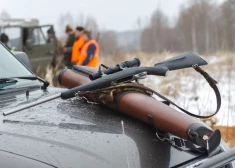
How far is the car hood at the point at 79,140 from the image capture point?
1.96 m

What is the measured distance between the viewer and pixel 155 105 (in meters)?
2.44

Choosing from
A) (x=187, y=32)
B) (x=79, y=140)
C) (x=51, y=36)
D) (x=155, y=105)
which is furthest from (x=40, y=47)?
(x=79, y=140)

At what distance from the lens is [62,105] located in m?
2.80

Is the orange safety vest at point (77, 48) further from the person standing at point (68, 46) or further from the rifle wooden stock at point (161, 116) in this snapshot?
the rifle wooden stock at point (161, 116)

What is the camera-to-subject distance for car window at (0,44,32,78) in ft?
11.1

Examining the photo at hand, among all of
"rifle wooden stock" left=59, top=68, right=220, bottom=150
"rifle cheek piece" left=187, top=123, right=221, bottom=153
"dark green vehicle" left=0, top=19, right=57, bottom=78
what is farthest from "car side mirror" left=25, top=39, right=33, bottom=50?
"rifle cheek piece" left=187, top=123, right=221, bottom=153

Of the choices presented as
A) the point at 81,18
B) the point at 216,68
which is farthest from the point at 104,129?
the point at 81,18

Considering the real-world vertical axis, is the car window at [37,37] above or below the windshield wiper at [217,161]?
below

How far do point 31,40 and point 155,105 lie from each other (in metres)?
10.6

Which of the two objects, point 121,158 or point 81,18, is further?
point 81,18

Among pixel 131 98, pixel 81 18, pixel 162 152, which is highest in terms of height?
pixel 131 98

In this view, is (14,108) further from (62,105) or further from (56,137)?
(56,137)

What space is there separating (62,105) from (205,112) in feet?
10.7

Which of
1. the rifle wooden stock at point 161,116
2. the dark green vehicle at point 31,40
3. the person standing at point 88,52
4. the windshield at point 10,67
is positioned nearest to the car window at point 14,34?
the dark green vehicle at point 31,40
